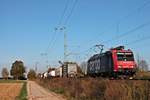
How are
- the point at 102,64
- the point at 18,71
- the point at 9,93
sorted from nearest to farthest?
the point at 9,93 < the point at 102,64 < the point at 18,71

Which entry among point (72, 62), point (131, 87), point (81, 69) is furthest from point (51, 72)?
point (131, 87)

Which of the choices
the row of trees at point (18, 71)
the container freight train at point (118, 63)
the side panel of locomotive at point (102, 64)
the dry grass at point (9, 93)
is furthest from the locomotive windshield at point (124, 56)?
the row of trees at point (18, 71)

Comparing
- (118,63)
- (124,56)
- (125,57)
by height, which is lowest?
(118,63)

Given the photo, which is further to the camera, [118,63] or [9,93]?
[9,93]

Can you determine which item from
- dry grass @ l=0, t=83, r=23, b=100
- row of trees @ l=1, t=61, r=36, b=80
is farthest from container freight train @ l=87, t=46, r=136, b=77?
row of trees @ l=1, t=61, r=36, b=80

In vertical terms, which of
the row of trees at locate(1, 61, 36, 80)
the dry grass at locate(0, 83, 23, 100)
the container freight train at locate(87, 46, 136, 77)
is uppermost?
the row of trees at locate(1, 61, 36, 80)

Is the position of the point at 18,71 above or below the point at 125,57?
above

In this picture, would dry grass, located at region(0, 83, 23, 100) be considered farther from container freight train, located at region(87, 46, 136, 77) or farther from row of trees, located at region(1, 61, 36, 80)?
row of trees, located at region(1, 61, 36, 80)

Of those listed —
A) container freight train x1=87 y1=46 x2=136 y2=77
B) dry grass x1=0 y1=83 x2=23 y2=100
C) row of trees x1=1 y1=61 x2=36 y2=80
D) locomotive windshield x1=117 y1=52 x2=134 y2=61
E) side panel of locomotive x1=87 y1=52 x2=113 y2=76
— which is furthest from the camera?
row of trees x1=1 y1=61 x2=36 y2=80

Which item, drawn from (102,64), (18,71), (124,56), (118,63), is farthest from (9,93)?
(18,71)

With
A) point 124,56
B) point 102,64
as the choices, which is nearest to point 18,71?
point 102,64

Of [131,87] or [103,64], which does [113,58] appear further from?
[131,87]

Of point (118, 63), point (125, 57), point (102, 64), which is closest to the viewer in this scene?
point (118, 63)

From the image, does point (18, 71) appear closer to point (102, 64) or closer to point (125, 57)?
point (102, 64)
